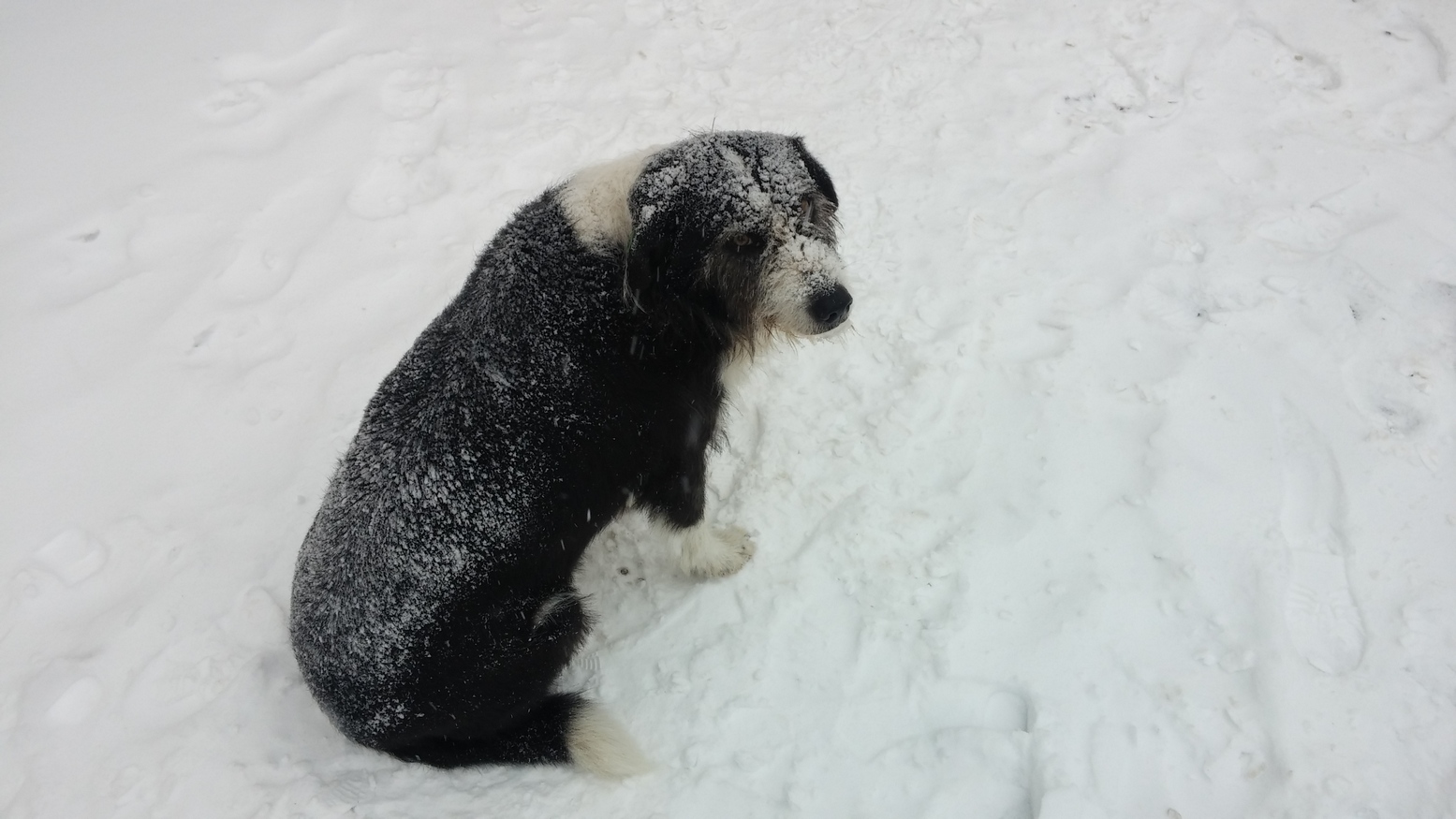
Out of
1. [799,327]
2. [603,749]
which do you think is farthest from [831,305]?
[603,749]

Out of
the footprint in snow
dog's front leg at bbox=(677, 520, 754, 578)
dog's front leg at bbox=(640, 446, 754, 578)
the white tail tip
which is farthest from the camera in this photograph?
dog's front leg at bbox=(677, 520, 754, 578)

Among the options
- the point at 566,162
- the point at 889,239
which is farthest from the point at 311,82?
the point at 889,239

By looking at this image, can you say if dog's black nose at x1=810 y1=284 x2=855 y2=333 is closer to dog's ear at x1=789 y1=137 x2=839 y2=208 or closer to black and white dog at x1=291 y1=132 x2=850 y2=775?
black and white dog at x1=291 y1=132 x2=850 y2=775

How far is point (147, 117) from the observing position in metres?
5.25

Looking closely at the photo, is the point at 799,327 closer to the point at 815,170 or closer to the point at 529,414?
the point at 815,170

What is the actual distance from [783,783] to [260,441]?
10.6ft

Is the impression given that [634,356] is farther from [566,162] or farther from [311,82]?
[311,82]

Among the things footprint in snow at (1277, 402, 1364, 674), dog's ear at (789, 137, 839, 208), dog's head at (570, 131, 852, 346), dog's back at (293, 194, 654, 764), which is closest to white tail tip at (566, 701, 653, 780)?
dog's back at (293, 194, 654, 764)

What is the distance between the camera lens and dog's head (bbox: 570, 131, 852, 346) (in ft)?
7.91

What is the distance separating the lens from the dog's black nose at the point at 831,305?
248 cm

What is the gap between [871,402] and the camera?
3758mm

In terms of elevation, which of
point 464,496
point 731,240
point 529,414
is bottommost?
point 464,496

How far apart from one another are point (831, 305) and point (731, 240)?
0.40 metres

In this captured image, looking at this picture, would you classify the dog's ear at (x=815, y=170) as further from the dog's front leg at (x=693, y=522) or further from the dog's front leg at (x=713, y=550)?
the dog's front leg at (x=713, y=550)
